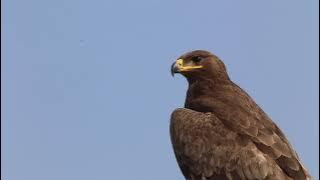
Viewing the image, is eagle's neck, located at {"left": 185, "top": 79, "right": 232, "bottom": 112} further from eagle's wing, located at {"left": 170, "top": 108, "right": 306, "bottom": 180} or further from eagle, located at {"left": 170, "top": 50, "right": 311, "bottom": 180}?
eagle's wing, located at {"left": 170, "top": 108, "right": 306, "bottom": 180}

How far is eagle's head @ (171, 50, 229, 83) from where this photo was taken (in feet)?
71.4

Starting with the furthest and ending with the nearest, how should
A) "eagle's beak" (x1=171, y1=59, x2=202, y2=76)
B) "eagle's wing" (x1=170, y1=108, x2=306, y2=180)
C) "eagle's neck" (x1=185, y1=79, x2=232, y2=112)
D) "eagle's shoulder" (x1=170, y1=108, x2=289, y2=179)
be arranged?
1. "eagle's beak" (x1=171, y1=59, x2=202, y2=76)
2. "eagle's neck" (x1=185, y1=79, x2=232, y2=112)
3. "eagle's shoulder" (x1=170, y1=108, x2=289, y2=179)
4. "eagle's wing" (x1=170, y1=108, x2=306, y2=180)

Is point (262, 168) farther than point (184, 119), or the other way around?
point (184, 119)

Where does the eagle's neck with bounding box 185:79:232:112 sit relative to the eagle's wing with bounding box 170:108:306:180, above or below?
above

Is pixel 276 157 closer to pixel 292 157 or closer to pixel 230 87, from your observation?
pixel 292 157

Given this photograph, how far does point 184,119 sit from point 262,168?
1.93 meters

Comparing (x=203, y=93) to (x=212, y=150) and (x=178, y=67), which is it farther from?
(x=212, y=150)

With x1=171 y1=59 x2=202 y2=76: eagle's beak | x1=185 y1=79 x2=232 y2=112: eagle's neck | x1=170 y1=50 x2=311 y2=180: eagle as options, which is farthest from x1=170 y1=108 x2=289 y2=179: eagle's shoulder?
x1=171 y1=59 x2=202 y2=76: eagle's beak

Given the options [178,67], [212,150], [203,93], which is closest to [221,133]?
[212,150]

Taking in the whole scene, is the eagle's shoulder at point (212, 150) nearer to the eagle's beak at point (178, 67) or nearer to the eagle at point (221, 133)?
the eagle at point (221, 133)

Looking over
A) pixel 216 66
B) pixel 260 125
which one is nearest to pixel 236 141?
pixel 260 125

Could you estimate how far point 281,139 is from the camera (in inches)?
798

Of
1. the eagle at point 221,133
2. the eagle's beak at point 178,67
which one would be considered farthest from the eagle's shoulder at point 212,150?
the eagle's beak at point 178,67

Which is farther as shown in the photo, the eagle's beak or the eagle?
the eagle's beak
